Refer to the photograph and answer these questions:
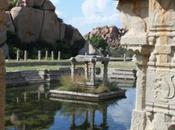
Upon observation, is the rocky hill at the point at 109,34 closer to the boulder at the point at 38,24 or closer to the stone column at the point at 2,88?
the boulder at the point at 38,24

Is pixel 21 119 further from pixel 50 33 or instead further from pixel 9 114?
pixel 50 33

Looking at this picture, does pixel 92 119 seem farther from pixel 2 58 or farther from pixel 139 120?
pixel 2 58

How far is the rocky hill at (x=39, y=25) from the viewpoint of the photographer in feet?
155

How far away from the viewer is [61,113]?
21.3m

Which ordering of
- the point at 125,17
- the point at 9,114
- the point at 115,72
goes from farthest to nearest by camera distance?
the point at 115,72, the point at 9,114, the point at 125,17

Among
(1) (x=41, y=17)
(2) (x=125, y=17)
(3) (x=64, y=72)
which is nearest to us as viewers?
(2) (x=125, y=17)

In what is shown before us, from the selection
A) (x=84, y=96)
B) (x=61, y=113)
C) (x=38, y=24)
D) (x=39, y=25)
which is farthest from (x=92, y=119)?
(x=39, y=25)

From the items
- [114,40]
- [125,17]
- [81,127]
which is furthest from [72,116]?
[114,40]

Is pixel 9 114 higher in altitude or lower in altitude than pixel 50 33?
lower

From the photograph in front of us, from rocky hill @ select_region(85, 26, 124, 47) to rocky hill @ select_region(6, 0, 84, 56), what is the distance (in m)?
26.8

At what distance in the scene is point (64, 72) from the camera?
35.7 m

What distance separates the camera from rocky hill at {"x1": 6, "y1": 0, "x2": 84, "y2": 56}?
155ft

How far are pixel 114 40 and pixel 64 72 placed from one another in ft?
152

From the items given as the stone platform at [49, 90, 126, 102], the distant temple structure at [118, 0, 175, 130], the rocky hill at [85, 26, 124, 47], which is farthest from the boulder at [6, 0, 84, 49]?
the distant temple structure at [118, 0, 175, 130]
